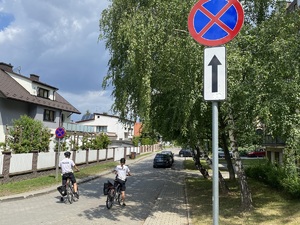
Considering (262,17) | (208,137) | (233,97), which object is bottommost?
(208,137)

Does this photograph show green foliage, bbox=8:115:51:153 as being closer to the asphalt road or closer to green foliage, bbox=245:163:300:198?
the asphalt road

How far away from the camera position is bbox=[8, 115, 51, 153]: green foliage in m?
19.2

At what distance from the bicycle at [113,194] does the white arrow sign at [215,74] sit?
8335mm

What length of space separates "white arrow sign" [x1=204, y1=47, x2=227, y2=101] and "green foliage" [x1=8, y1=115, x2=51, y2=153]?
1771 cm

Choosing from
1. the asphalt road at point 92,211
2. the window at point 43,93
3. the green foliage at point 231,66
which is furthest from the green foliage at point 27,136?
the window at point 43,93

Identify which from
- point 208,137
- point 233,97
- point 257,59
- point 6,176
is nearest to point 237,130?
point 233,97

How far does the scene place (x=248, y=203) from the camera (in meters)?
9.48

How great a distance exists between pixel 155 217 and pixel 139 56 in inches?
183

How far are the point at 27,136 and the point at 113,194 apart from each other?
438 inches

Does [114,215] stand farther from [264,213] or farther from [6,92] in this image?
[6,92]

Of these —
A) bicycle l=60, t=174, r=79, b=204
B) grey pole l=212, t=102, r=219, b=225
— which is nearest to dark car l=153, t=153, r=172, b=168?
bicycle l=60, t=174, r=79, b=204

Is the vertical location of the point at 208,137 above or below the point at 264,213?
above

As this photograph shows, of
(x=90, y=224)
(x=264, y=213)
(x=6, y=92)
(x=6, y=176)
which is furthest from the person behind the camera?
(x=6, y=92)

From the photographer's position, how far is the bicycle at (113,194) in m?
→ 10.8
